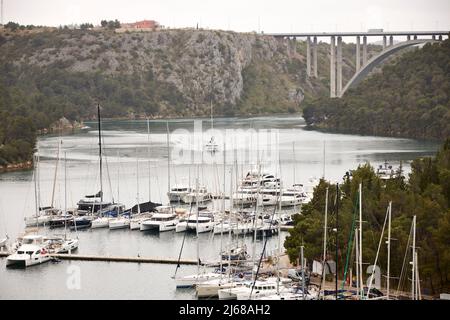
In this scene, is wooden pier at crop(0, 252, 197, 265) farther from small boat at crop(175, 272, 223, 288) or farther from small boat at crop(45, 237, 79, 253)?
small boat at crop(175, 272, 223, 288)

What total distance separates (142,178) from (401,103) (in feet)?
69.4

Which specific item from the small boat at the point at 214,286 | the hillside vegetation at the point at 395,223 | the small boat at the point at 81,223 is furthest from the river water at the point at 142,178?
the hillside vegetation at the point at 395,223

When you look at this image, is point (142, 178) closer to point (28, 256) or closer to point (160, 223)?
point (160, 223)

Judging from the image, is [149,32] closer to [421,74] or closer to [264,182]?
[421,74]

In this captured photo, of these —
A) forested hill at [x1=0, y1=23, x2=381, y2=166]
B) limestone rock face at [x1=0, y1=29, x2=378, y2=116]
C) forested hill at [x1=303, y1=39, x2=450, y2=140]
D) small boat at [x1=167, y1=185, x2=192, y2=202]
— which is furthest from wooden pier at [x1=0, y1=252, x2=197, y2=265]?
limestone rock face at [x1=0, y1=29, x2=378, y2=116]

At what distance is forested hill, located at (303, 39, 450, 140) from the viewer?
37.8 metres

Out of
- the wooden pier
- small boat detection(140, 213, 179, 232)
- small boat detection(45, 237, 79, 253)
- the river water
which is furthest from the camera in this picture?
small boat detection(140, 213, 179, 232)

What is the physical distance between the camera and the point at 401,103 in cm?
4141

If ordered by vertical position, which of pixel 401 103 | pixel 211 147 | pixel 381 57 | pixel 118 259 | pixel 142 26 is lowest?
pixel 118 259

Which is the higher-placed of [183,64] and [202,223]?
[183,64]

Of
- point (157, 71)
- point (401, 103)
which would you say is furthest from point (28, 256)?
point (157, 71)

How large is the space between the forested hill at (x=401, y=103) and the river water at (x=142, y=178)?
1704 millimetres

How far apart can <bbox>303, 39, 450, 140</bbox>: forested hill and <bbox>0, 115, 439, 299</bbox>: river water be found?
1.70 metres

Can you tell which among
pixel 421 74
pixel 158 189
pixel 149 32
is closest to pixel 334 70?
pixel 421 74
